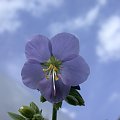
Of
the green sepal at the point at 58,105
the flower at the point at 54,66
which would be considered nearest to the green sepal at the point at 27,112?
the flower at the point at 54,66

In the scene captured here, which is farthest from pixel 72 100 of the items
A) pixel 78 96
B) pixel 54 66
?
pixel 54 66

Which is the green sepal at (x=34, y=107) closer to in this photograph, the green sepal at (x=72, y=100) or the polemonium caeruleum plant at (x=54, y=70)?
the polemonium caeruleum plant at (x=54, y=70)

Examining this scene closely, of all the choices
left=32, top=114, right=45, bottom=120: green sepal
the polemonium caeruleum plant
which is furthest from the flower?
left=32, top=114, right=45, bottom=120: green sepal

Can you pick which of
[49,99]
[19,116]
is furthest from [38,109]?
[49,99]

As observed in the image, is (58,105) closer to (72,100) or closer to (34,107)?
(72,100)

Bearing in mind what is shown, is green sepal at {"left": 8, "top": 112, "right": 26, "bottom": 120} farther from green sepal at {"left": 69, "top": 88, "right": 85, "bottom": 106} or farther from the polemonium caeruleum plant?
green sepal at {"left": 69, "top": 88, "right": 85, "bottom": 106}

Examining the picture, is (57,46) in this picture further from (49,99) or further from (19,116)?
(19,116)

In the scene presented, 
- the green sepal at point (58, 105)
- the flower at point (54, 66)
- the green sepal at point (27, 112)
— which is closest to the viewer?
the green sepal at point (58, 105)

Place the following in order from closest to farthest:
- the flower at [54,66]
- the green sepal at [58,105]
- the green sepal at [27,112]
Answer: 1. the green sepal at [58,105]
2. the flower at [54,66]
3. the green sepal at [27,112]
